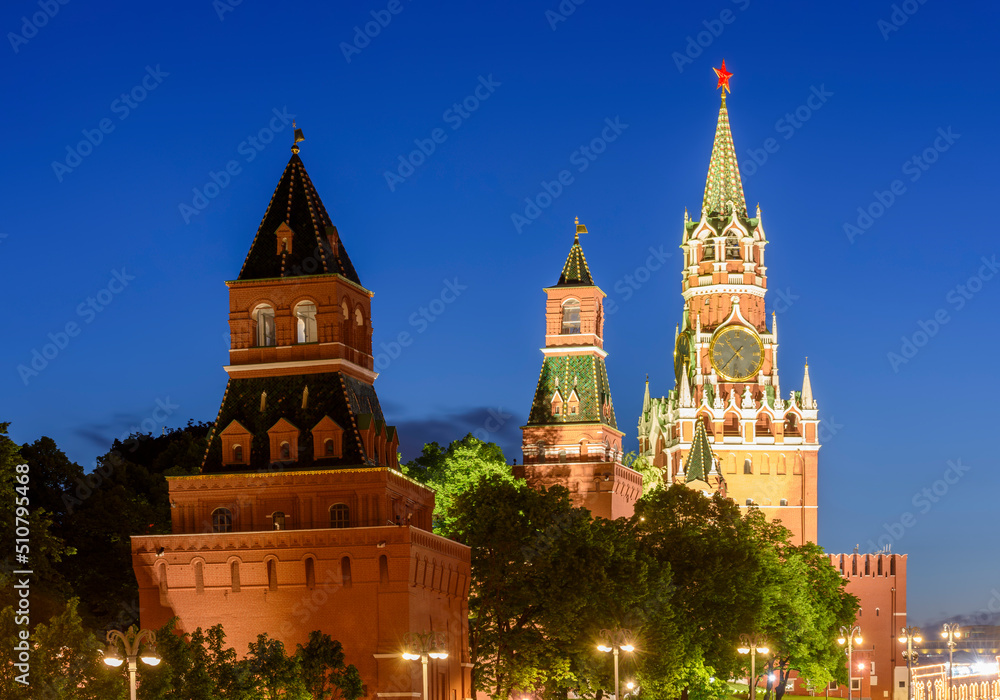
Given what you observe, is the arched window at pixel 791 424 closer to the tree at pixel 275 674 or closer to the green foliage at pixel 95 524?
the green foliage at pixel 95 524

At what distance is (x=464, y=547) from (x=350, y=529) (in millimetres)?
10417

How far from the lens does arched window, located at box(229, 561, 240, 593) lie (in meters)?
73.8

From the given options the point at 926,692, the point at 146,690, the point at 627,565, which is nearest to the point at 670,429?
the point at 926,692

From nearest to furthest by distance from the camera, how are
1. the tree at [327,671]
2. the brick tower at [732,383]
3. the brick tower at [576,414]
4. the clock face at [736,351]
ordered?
the tree at [327,671] → the brick tower at [576,414] → the brick tower at [732,383] → the clock face at [736,351]

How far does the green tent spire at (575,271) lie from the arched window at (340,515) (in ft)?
116

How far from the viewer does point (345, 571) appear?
241 feet

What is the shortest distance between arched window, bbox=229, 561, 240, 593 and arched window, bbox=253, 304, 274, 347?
10035 millimetres

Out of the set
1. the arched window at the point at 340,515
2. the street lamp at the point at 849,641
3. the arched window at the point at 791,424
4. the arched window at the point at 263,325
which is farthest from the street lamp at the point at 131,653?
the arched window at the point at 791,424

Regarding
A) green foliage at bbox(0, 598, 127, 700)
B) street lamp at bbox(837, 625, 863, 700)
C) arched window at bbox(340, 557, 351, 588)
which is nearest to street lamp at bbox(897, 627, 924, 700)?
street lamp at bbox(837, 625, 863, 700)

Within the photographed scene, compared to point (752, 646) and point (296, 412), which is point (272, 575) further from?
point (752, 646)

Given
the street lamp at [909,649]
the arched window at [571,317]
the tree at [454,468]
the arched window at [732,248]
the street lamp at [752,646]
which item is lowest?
the street lamp at [909,649]

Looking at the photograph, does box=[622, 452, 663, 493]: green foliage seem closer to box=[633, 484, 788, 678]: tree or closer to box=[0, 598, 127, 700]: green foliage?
box=[633, 484, 788, 678]: tree

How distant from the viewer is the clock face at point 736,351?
177875 mm

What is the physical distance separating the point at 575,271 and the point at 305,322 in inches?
1268
